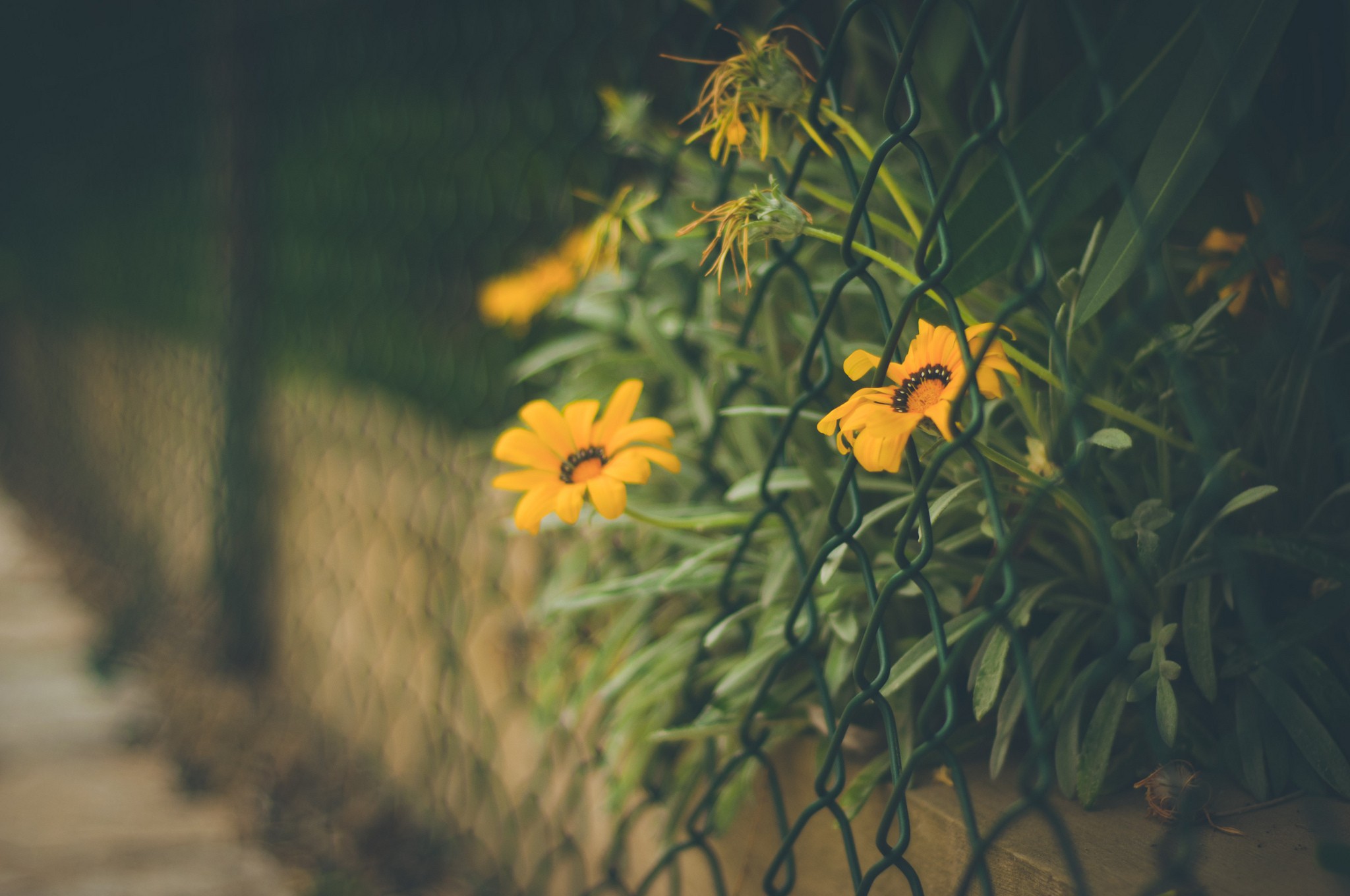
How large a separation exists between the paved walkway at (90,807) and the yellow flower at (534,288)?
44.1 inches

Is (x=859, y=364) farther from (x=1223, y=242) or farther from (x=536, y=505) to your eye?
(x=1223, y=242)

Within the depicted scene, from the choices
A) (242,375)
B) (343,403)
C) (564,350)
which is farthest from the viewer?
(242,375)

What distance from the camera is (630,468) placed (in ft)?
2.01

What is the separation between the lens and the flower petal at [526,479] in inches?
25.5

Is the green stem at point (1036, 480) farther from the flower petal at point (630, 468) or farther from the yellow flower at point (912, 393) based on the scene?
the flower petal at point (630, 468)

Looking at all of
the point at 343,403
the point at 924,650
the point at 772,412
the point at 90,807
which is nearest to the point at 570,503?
the point at 772,412

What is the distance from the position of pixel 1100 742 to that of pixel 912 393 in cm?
29

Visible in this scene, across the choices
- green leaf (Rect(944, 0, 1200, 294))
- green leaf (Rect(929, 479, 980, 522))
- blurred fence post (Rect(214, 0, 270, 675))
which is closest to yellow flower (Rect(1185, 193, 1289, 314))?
green leaf (Rect(944, 0, 1200, 294))

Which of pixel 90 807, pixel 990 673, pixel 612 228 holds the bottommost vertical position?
pixel 90 807

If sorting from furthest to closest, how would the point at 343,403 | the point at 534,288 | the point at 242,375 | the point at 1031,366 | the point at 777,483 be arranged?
the point at 242,375 → the point at 343,403 → the point at 534,288 → the point at 777,483 → the point at 1031,366

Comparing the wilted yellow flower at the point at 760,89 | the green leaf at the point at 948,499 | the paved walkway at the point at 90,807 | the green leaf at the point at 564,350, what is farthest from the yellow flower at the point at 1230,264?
A: the paved walkway at the point at 90,807

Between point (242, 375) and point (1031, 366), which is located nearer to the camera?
point (1031, 366)

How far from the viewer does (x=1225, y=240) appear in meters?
0.65

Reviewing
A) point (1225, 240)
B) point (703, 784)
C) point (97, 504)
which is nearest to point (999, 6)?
point (1225, 240)
